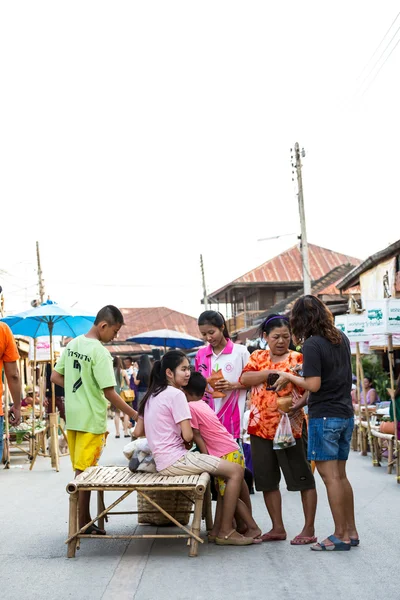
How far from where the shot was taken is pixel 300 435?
759 cm

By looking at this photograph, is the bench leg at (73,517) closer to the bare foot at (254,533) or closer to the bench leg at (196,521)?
the bench leg at (196,521)

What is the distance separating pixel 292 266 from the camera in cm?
5819

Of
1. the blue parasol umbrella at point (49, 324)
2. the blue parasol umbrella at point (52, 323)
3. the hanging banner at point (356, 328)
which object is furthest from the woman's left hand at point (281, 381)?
the blue parasol umbrella at point (49, 324)

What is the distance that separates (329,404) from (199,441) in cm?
115

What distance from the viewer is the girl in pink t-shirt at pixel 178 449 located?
7336 mm

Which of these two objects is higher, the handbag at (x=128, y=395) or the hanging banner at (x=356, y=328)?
the hanging banner at (x=356, y=328)

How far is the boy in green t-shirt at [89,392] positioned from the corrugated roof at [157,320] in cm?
6810

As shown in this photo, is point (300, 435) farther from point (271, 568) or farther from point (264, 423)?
point (271, 568)

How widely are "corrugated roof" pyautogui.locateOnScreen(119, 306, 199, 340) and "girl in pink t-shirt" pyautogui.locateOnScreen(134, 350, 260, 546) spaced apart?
68.5 m

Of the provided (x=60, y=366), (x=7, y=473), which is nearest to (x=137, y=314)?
A: (x=7, y=473)

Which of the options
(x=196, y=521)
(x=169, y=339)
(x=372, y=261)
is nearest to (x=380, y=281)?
(x=372, y=261)

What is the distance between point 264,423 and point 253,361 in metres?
0.52

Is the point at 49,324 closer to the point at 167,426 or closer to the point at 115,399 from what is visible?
the point at 115,399

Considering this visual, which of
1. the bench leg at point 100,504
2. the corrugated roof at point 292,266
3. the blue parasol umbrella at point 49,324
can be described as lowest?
the bench leg at point 100,504
